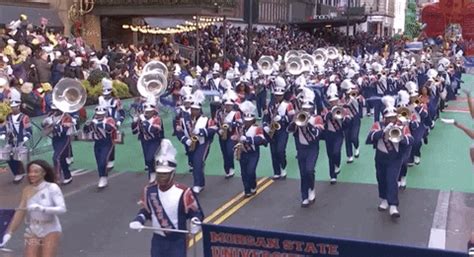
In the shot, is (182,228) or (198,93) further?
(198,93)

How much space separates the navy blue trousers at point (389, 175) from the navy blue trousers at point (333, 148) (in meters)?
2.34

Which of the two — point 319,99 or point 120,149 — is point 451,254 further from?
point 120,149

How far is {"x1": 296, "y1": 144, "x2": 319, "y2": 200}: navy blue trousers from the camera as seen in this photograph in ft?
39.4

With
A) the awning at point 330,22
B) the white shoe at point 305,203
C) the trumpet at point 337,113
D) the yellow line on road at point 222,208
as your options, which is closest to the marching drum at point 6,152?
the yellow line on road at point 222,208

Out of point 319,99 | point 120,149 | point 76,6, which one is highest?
point 76,6

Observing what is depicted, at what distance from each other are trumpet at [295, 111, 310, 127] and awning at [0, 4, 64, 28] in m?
18.1

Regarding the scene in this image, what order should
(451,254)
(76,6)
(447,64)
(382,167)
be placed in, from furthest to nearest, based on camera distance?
(76,6) → (447,64) → (382,167) → (451,254)

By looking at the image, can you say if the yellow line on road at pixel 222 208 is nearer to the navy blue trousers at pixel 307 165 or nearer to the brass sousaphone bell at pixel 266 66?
the navy blue trousers at pixel 307 165

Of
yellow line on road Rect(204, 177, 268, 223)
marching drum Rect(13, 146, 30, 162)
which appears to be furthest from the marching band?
yellow line on road Rect(204, 177, 268, 223)

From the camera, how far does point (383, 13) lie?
89875 millimetres

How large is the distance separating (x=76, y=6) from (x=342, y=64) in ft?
42.3

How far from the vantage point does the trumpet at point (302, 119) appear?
39.5 ft

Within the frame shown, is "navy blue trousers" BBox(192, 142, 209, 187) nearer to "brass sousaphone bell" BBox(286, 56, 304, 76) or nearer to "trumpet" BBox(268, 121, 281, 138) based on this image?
"trumpet" BBox(268, 121, 281, 138)

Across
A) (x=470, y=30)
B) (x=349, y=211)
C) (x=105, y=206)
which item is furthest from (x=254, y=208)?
(x=470, y=30)
